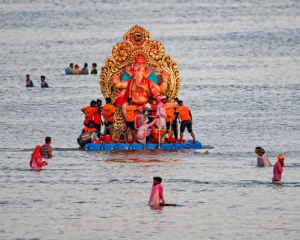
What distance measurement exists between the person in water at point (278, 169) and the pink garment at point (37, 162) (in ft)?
22.8

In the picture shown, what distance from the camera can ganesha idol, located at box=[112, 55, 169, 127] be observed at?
2834cm

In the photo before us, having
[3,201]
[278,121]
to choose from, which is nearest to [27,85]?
[278,121]

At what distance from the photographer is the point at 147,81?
93.5ft

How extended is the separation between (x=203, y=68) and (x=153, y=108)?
41057mm

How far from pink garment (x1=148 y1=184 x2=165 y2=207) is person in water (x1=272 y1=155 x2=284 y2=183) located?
3844mm

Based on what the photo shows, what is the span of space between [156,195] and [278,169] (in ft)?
13.5

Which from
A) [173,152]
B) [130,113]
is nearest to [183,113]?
[173,152]

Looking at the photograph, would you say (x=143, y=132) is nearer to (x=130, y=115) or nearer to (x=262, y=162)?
(x=130, y=115)

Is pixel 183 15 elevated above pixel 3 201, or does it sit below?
above

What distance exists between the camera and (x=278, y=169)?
22.0 meters

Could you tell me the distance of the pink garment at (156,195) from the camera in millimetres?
19422

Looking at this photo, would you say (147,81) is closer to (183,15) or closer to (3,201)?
(3,201)

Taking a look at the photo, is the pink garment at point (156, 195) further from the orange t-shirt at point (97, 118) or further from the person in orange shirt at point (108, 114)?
the orange t-shirt at point (97, 118)

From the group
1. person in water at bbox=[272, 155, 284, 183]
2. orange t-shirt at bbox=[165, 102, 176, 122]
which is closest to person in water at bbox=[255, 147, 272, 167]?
person in water at bbox=[272, 155, 284, 183]
